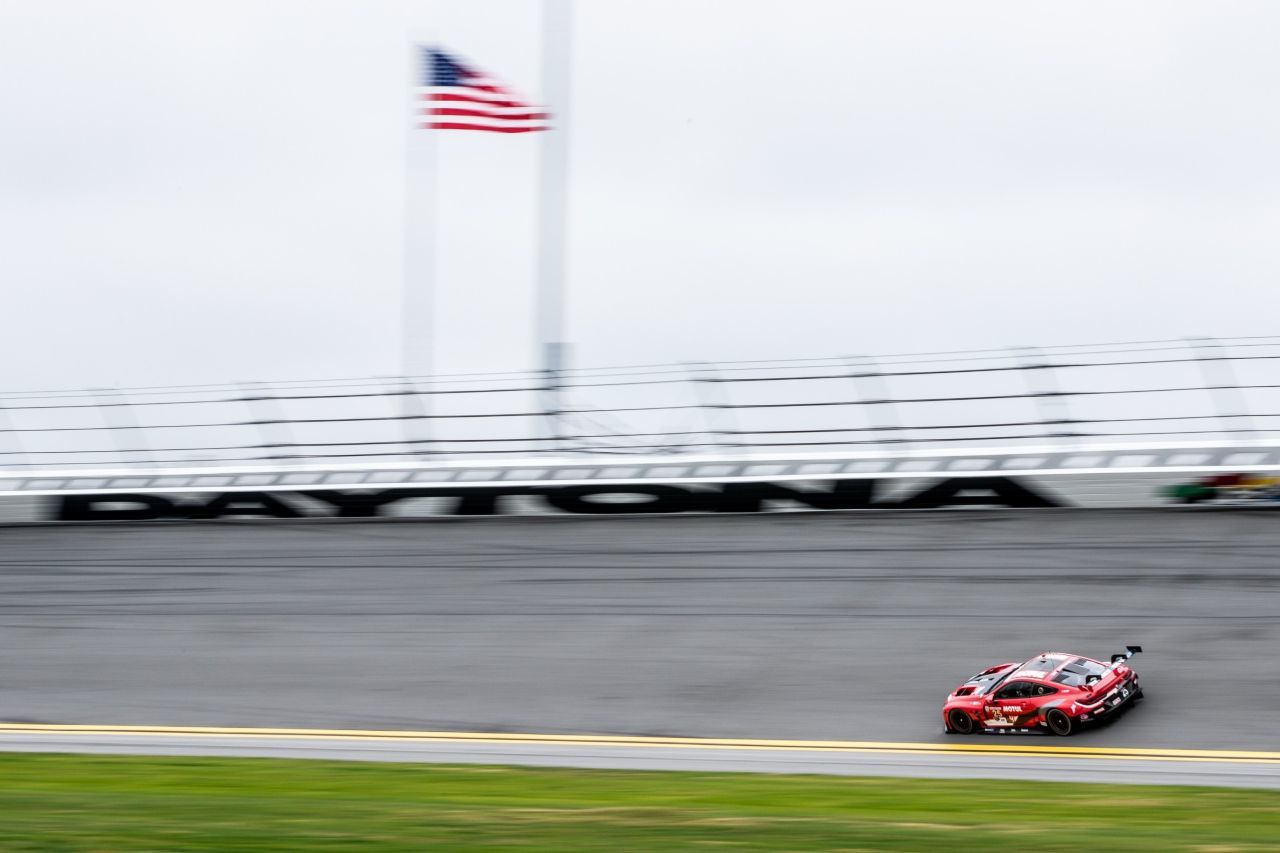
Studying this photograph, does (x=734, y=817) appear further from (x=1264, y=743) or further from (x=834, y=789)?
(x=1264, y=743)

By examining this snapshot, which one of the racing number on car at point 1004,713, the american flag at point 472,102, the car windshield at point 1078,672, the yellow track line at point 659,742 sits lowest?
the yellow track line at point 659,742

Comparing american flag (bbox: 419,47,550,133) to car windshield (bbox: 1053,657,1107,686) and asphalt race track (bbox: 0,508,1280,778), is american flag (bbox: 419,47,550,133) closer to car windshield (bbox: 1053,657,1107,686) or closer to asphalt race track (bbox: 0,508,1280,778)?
asphalt race track (bbox: 0,508,1280,778)

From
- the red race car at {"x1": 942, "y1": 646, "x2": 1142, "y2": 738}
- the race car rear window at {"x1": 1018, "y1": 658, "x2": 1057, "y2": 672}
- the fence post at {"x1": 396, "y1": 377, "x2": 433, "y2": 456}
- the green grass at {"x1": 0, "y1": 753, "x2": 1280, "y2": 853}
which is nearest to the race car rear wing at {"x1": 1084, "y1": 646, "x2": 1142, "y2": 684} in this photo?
the red race car at {"x1": 942, "y1": 646, "x2": 1142, "y2": 738}

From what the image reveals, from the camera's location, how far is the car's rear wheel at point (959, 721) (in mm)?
8664

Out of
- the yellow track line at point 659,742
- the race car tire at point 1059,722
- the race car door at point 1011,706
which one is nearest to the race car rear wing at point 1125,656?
the race car tire at point 1059,722

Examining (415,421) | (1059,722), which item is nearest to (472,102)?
(415,421)

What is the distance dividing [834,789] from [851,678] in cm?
282

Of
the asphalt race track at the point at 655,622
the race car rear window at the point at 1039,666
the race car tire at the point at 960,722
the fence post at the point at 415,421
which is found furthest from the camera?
the fence post at the point at 415,421

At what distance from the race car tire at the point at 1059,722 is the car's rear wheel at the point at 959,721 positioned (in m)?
0.44

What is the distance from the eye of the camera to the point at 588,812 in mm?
6418

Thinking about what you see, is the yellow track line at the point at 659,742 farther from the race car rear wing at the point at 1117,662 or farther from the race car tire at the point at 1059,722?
the race car rear wing at the point at 1117,662

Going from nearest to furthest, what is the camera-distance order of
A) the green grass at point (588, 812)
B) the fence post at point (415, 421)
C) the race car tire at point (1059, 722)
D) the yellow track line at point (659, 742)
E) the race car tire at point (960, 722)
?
the green grass at point (588, 812), the yellow track line at point (659, 742), the race car tire at point (1059, 722), the race car tire at point (960, 722), the fence post at point (415, 421)

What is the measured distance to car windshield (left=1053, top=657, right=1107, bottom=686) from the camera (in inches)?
341

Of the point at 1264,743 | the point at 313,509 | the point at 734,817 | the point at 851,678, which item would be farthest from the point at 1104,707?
the point at 313,509
